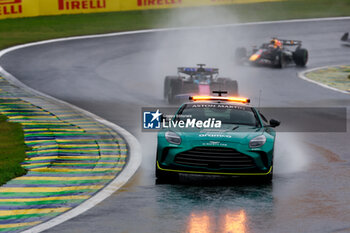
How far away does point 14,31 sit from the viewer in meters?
37.3

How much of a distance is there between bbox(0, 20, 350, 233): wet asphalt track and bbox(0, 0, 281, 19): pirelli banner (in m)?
3.98

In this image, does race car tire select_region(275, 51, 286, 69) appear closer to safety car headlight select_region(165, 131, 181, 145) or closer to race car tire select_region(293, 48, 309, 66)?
race car tire select_region(293, 48, 309, 66)

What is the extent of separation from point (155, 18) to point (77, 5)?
4.55 m

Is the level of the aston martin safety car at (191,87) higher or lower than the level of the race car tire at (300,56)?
higher

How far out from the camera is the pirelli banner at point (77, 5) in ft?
130

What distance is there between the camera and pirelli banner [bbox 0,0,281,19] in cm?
3975

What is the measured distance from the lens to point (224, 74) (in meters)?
30.6

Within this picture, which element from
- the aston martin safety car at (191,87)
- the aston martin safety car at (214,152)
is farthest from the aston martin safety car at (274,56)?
the aston martin safety car at (214,152)

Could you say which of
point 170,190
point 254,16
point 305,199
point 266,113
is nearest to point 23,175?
point 170,190

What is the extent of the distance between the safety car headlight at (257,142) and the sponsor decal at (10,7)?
29.0m

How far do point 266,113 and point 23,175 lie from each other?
1048 centimetres

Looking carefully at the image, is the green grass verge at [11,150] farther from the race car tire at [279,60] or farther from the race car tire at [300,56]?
the race car tire at [300,56]

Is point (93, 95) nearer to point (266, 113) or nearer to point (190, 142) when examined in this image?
point (266, 113)

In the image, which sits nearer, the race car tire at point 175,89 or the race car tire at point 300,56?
the race car tire at point 175,89
